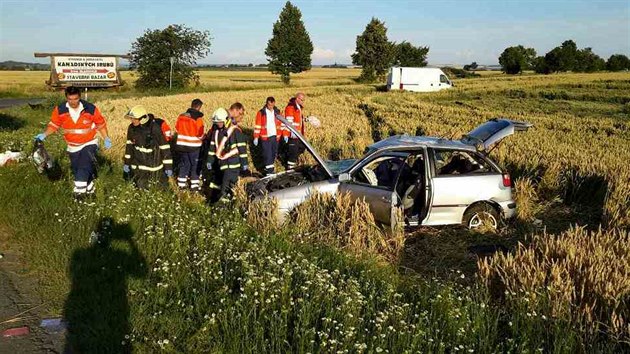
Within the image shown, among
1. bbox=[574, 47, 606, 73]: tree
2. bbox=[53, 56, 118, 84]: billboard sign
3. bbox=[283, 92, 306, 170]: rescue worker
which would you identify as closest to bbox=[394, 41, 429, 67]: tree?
bbox=[574, 47, 606, 73]: tree

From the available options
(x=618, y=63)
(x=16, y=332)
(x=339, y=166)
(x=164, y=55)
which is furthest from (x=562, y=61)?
(x=16, y=332)

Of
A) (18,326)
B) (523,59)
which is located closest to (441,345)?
(18,326)

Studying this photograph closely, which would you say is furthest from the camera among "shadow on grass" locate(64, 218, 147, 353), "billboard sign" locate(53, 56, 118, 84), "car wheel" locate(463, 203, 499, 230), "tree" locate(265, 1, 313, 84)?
"tree" locate(265, 1, 313, 84)

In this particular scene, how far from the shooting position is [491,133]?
8.67 metres

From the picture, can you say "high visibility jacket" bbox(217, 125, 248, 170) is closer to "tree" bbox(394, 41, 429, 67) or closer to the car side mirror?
the car side mirror

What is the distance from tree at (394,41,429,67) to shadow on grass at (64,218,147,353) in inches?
3294

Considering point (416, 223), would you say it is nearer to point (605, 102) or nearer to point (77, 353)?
point (77, 353)

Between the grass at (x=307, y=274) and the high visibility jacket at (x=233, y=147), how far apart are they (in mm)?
1008

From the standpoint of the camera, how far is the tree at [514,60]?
291ft

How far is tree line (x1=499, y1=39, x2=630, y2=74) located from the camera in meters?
83.8

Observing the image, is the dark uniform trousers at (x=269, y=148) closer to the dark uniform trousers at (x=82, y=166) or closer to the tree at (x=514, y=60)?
the dark uniform trousers at (x=82, y=166)

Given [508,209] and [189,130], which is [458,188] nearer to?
[508,209]

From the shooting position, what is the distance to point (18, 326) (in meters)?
4.77

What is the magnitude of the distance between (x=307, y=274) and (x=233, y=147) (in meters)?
4.61
